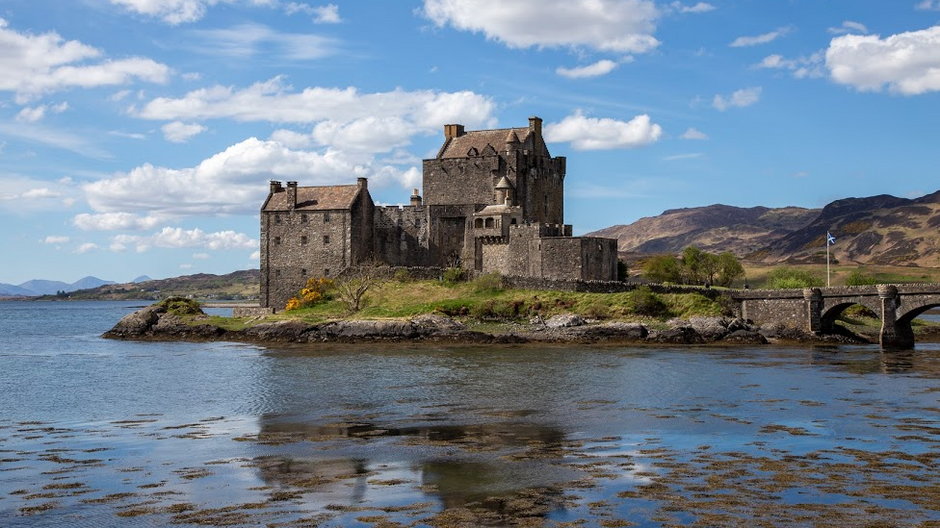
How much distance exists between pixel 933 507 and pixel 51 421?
93.0 feet

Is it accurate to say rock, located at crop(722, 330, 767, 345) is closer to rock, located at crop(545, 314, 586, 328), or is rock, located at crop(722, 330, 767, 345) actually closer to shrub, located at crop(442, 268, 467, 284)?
rock, located at crop(545, 314, 586, 328)

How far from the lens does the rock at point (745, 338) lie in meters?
64.0

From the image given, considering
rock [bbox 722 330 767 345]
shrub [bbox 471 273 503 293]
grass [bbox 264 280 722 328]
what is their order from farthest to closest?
shrub [bbox 471 273 503 293]
grass [bbox 264 280 722 328]
rock [bbox 722 330 767 345]

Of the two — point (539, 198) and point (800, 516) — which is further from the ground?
point (539, 198)

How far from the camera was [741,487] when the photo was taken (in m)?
20.2

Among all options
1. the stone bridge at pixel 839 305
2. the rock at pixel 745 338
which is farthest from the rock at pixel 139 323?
the stone bridge at pixel 839 305

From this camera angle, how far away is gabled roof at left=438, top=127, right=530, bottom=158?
84688 millimetres

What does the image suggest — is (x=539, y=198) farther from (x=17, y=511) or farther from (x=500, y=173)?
(x=17, y=511)

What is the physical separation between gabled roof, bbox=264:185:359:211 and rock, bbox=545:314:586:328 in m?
23.5

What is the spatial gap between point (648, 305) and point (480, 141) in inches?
1027

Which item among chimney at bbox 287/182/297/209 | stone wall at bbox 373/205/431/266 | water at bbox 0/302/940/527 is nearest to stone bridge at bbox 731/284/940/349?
water at bbox 0/302/940/527

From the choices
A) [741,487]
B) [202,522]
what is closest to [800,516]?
[741,487]

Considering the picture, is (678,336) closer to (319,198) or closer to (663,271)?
Answer: (663,271)

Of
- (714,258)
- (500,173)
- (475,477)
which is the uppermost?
(500,173)
